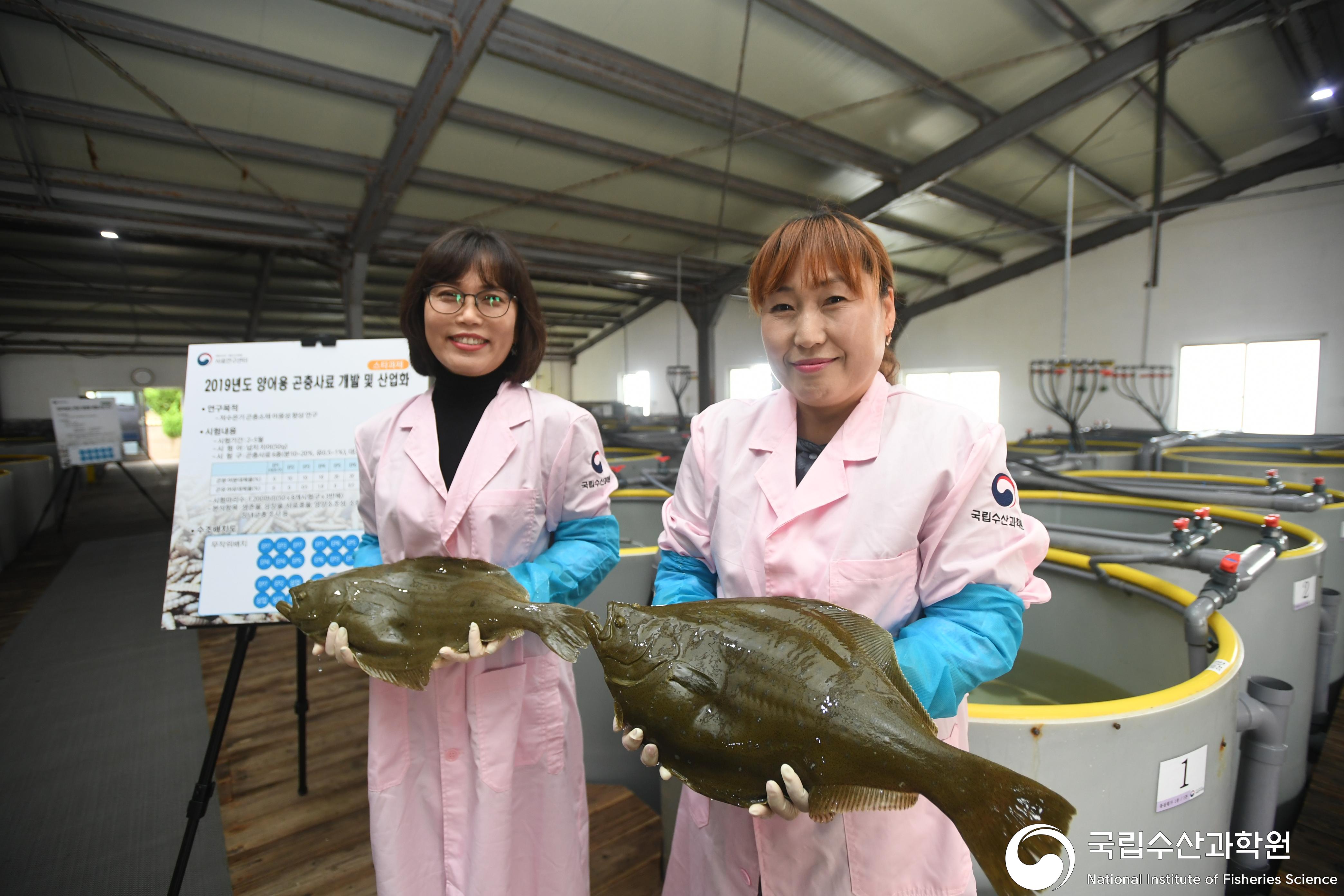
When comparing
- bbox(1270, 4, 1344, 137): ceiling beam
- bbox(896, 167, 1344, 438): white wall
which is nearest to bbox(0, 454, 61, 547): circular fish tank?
bbox(1270, 4, 1344, 137): ceiling beam

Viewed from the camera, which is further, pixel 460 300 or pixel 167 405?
pixel 167 405

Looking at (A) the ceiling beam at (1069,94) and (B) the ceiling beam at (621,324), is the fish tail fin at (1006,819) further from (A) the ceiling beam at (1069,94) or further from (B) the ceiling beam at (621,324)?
(B) the ceiling beam at (621,324)

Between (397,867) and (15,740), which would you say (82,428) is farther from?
(397,867)

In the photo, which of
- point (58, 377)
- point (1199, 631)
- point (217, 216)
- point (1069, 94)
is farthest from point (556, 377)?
point (1199, 631)

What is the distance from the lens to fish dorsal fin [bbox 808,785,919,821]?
70 centimetres

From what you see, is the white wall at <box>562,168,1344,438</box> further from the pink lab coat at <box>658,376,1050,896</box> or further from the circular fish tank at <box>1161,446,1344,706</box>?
the pink lab coat at <box>658,376,1050,896</box>

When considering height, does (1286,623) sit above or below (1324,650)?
above

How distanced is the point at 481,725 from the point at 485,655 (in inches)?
6.4

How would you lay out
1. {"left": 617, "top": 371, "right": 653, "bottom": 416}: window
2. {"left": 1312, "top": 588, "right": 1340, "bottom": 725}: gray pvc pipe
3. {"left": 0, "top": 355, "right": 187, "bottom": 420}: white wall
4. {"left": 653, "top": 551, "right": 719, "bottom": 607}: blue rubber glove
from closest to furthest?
{"left": 653, "top": 551, "right": 719, "bottom": 607}: blue rubber glove → {"left": 1312, "top": 588, "right": 1340, "bottom": 725}: gray pvc pipe → {"left": 0, "top": 355, "right": 187, "bottom": 420}: white wall → {"left": 617, "top": 371, "right": 653, "bottom": 416}: window

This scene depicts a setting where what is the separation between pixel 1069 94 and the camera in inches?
204

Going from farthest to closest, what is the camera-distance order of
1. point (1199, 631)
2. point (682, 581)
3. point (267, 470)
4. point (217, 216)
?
1. point (217, 216)
2. point (267, 470)
3. point (1199, 631)
4. point (682, 581)

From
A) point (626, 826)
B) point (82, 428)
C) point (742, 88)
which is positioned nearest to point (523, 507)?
point (626, 826)

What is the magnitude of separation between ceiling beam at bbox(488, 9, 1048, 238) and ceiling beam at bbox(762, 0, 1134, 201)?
63cm

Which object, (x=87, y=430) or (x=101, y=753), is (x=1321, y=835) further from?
(x=87, y=430)
